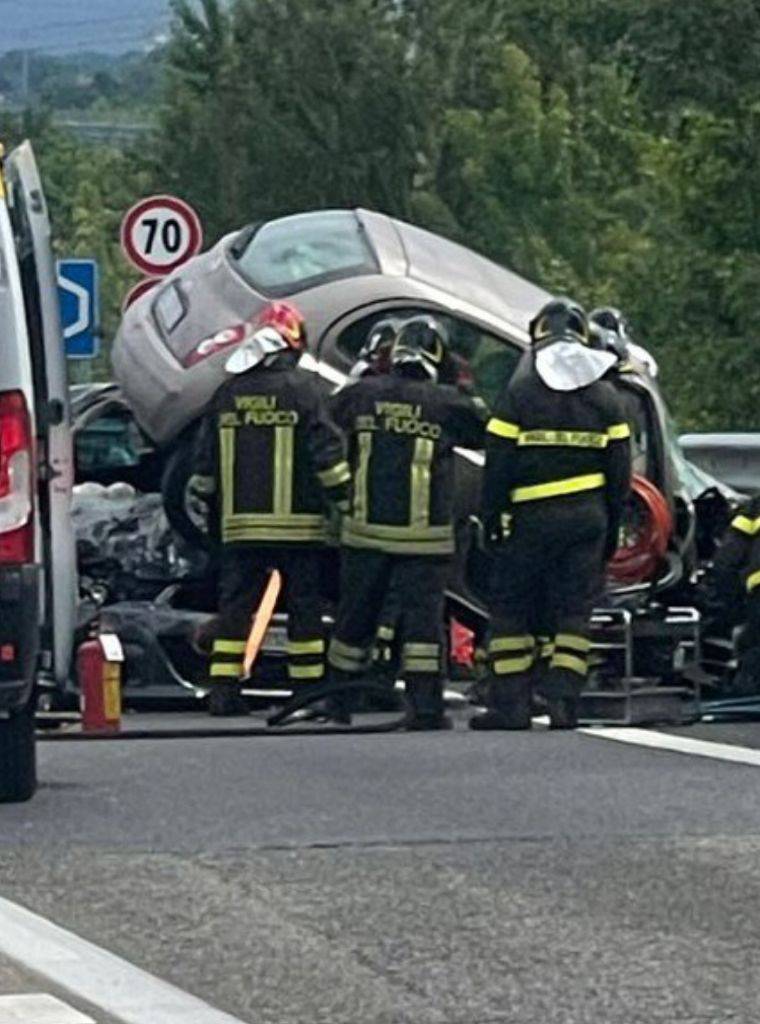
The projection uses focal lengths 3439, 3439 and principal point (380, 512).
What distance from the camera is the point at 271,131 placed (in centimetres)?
5581

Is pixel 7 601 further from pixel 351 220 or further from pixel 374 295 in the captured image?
pixel 351 220

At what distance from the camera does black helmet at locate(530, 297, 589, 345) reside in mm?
13969

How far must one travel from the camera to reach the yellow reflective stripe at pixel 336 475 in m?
14.4

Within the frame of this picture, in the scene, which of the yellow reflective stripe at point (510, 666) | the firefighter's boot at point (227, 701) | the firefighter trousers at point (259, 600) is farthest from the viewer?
the firefighter's boot at point (227, 701)

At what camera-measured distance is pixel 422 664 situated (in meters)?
14.2

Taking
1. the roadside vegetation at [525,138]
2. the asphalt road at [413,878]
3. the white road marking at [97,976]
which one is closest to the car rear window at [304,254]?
the asphalt road at [413,878]

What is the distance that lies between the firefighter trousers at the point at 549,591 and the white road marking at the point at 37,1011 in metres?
6.66

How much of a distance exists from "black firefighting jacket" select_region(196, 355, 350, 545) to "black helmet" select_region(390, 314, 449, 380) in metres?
0.52

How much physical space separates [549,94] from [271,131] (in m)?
A: 6.17

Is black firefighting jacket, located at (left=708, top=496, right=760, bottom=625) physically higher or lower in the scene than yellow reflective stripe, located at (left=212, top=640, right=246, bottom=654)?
higher

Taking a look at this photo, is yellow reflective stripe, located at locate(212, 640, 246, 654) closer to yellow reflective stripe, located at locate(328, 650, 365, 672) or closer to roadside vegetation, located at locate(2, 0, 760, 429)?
yellow reflective stripe, located at locate(328, 650, 365, 672)

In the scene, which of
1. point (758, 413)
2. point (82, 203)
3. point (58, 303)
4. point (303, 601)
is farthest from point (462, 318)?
point (82, 203)

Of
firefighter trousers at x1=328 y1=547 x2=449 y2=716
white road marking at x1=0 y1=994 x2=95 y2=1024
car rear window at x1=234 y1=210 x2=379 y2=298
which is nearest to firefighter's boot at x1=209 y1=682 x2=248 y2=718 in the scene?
firefighter trousers at x1=328 y1=547 x2=449 y2=716

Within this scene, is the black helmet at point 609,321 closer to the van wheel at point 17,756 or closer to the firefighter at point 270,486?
the firefighter at point 270,486
